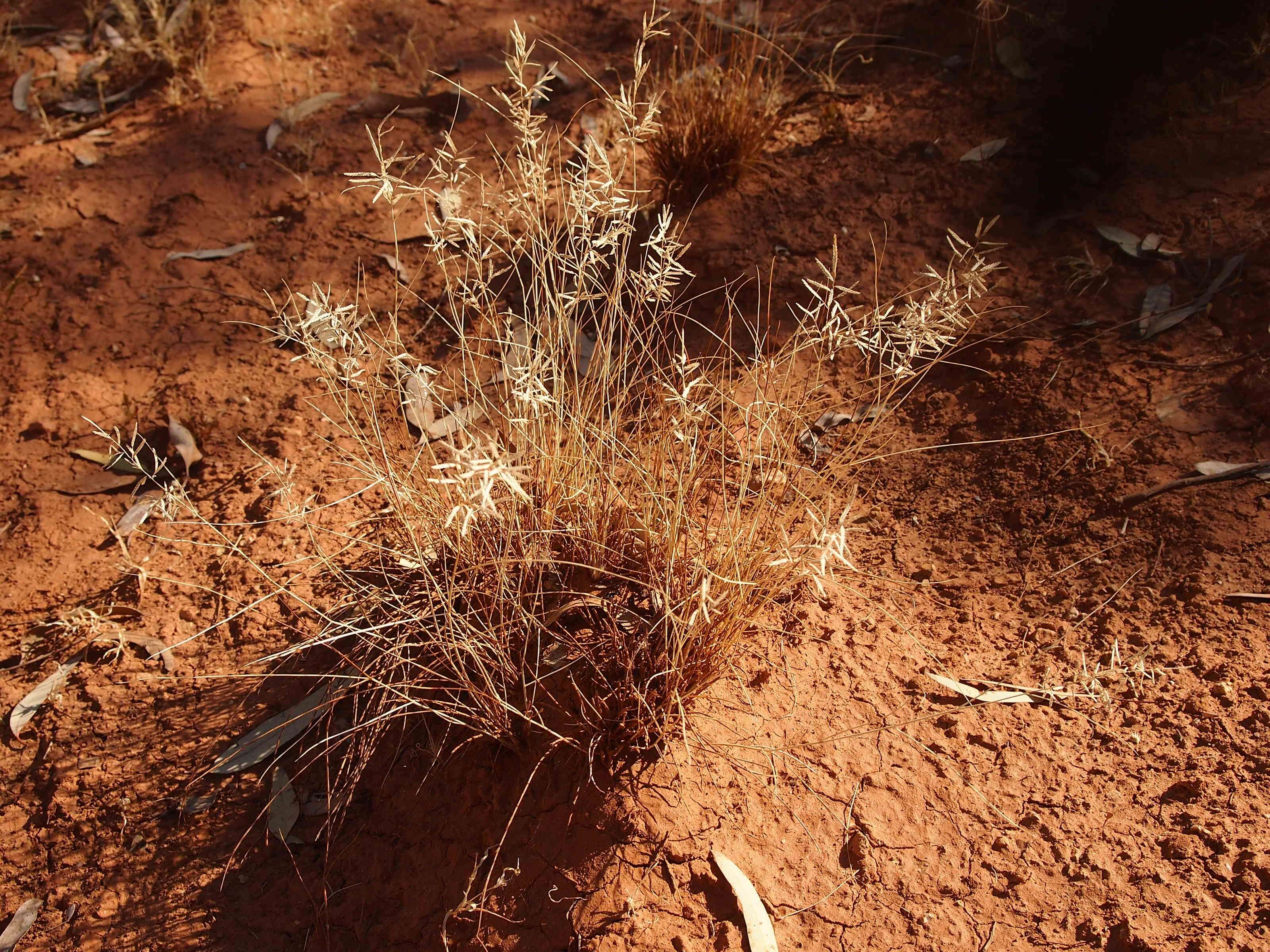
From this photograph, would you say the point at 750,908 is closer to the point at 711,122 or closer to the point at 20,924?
the point at 20,924

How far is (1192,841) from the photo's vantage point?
5.26ft

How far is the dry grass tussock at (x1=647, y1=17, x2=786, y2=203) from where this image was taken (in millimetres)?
2809

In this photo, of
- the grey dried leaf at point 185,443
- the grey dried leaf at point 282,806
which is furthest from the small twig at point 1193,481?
the grey dried leaf at point 185,443

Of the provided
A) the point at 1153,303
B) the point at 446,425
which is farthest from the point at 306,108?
the point at 1153,303

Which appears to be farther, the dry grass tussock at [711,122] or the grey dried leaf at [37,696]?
the dry grass tussock at [711,122]

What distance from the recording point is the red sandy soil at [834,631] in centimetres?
162

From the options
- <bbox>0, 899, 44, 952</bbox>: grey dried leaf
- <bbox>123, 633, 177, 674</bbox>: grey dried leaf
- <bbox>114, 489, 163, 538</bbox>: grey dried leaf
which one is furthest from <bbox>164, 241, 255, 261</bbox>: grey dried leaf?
<bbox>0, 899, 44, 952</bbox>: grey dried leaf

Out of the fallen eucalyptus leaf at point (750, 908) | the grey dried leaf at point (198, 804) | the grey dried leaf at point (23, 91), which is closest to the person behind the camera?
the fallen eucalyptus leaf at point (750, 908)

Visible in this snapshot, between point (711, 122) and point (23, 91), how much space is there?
283 centimetres

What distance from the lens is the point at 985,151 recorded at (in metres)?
2.90

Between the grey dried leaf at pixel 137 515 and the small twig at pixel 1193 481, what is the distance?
243 cm

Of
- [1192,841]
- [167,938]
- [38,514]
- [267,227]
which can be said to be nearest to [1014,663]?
[1192,841]

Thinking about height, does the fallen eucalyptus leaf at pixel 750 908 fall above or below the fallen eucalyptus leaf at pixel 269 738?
above

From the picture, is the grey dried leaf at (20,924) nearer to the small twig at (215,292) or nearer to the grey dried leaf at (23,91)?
the small twig at (215,292)
